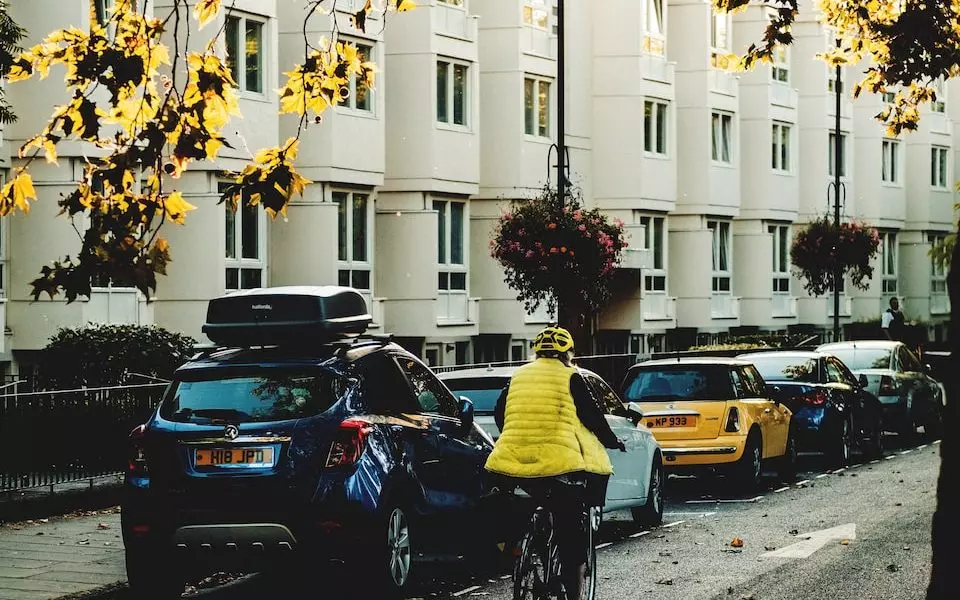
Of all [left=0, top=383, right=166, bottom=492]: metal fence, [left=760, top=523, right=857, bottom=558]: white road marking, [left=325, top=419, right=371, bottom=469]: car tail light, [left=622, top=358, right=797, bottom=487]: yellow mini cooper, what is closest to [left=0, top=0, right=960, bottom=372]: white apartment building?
[left=0, top=383, right=166, bottom=492]: metal fence

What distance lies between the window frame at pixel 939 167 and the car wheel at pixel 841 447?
4374 cm

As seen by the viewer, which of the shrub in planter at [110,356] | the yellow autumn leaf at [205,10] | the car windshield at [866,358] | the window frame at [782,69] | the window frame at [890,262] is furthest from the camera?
the window frame at [890,262]

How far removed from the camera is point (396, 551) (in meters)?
11.7

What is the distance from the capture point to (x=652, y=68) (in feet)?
153

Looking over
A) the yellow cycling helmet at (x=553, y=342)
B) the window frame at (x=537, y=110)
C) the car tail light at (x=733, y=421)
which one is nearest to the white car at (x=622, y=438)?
the car tail light at (x=733, y=421)

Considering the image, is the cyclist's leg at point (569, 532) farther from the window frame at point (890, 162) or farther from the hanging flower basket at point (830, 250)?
the window frame at point (890, 162)

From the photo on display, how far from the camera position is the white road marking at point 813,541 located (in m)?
14.7

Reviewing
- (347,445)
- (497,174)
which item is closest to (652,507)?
(347,445)

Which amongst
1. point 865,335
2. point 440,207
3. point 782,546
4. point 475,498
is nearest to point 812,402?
point 782,546

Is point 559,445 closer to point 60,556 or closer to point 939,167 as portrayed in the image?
point 60,556

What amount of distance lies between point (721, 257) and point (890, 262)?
1408cm

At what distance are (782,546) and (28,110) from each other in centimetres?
1735

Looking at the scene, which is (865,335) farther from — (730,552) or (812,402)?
(730,552)

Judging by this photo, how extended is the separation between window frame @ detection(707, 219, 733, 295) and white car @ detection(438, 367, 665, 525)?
114 feet
